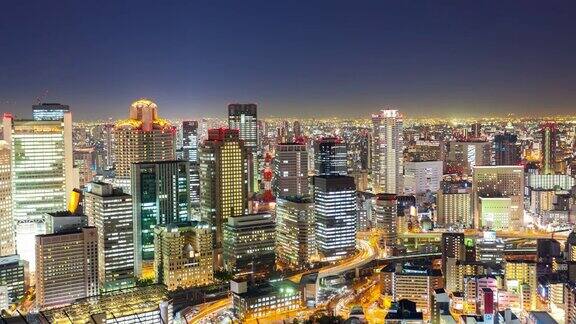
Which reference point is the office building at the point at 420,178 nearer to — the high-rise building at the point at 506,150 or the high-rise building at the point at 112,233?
the high-rise building at the point at 506,150

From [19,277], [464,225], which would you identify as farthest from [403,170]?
[19,277]

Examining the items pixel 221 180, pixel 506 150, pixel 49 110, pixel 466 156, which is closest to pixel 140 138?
pixel 49 110

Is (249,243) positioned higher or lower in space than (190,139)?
lower

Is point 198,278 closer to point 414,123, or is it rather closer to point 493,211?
point 493,211

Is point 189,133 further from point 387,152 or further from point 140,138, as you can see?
point 387,152

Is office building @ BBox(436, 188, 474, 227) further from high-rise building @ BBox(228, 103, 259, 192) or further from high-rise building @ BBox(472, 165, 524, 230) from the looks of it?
high-rise building @ BBox(228, 103, 259, 192)
